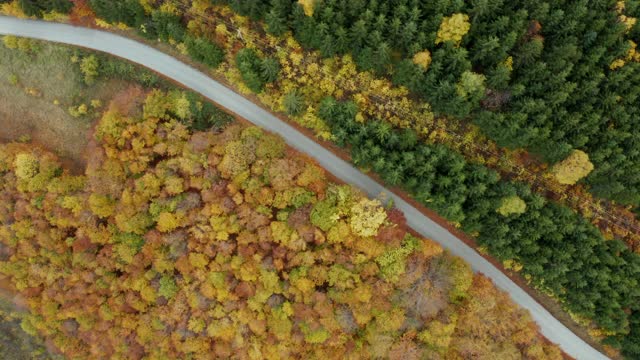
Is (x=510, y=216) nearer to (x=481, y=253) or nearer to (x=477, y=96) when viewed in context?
(x=481, y=253)

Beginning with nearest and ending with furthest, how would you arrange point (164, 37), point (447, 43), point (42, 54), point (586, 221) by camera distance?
1. point (447, 43)
2. point (586, 221)
3. point (164, 37)
4. point (42, 54)

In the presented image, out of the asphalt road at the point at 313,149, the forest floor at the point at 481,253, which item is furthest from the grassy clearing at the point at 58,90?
the forest floor at the point at 481,253

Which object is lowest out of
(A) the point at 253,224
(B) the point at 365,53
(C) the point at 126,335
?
(C) the point at 126,335

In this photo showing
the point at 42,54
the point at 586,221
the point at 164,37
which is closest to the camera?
the point at 586,221

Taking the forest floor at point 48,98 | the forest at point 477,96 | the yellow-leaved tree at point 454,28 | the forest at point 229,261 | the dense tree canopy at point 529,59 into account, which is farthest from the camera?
the forest floor at point 48,98

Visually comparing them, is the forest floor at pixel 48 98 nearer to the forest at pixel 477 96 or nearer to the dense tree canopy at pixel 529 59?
the forest at pixel 477 96

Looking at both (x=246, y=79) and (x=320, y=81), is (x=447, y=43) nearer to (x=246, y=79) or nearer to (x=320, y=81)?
(x=320, y=81)

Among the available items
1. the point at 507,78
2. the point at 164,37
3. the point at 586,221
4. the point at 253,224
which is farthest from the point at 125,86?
the point at 586,221
